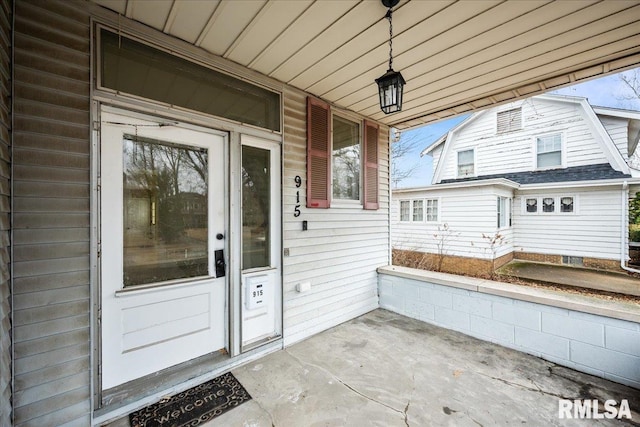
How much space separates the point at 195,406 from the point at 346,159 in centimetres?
306

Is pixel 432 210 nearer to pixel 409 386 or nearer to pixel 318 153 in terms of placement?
pixel 318 153

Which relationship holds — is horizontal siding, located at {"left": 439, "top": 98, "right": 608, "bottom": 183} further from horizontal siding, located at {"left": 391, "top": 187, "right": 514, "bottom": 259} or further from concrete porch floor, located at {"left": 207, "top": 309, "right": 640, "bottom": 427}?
concrete porch floor, located at {"left": 207, "top": 309, "right": 640, "bottom": 427}

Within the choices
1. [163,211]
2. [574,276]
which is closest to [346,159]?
[163,211]

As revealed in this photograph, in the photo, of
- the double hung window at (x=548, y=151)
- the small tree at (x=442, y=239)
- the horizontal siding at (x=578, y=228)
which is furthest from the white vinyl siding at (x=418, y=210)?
the double hung window at (x=548, y=151)

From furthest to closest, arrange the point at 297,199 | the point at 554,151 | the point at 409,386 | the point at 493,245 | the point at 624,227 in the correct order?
1. the point at 554,151
2. the point at 493,245
3. the point at 624,227
4. the point at 297,199
5. the point at 409,386

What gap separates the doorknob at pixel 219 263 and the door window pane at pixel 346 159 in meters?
1.63

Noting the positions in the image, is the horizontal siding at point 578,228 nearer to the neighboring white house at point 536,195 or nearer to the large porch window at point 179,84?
the neighboring white house at point 536,195

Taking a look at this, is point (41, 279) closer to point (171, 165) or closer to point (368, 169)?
point (171, 165)

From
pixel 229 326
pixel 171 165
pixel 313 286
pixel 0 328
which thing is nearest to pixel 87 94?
pixel 171 165

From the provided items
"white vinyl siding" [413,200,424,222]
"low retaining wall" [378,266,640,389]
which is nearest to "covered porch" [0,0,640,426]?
"low retaining wall" [378,266,640,389]

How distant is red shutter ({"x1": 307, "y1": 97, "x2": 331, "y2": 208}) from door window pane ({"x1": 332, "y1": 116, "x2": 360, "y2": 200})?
0.79 ft

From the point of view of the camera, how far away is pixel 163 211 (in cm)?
216

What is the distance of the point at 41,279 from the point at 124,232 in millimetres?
512

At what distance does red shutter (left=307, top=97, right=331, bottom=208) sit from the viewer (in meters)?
3.10
